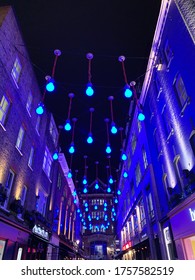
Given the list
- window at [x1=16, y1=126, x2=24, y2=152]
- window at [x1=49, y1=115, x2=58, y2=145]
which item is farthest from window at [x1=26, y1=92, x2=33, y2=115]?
window at [x1=49, y1=115, x2=58, y2=145]

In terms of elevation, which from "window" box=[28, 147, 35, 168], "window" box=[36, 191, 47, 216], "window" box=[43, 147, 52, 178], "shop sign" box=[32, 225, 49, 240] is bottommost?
"shop sign" box=[32, 225, 49, 240]

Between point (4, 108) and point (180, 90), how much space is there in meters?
9.66

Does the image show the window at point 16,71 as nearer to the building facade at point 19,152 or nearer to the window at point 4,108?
the building facade at point 19,152

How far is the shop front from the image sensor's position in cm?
835

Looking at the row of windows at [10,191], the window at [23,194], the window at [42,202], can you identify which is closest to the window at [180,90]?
the row of windows at [10,191]

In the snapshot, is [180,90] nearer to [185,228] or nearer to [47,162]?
[185,228]

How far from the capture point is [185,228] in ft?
29.7

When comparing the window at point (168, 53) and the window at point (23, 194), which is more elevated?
the window at point (168, 53)

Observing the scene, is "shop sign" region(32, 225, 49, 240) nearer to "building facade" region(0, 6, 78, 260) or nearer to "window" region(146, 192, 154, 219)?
"building facade" region(0, 6, 78, 260)

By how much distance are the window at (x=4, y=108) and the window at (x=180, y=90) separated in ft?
30.9

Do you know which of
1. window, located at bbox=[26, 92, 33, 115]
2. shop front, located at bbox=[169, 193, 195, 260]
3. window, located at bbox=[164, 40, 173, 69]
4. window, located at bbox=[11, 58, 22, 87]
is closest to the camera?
shop front, located at bbox=[169, 193, 195, 260]

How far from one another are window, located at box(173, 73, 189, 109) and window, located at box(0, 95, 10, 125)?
30.9 ft

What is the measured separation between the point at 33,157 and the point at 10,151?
167 inches

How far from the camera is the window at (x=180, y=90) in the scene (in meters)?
9.65
